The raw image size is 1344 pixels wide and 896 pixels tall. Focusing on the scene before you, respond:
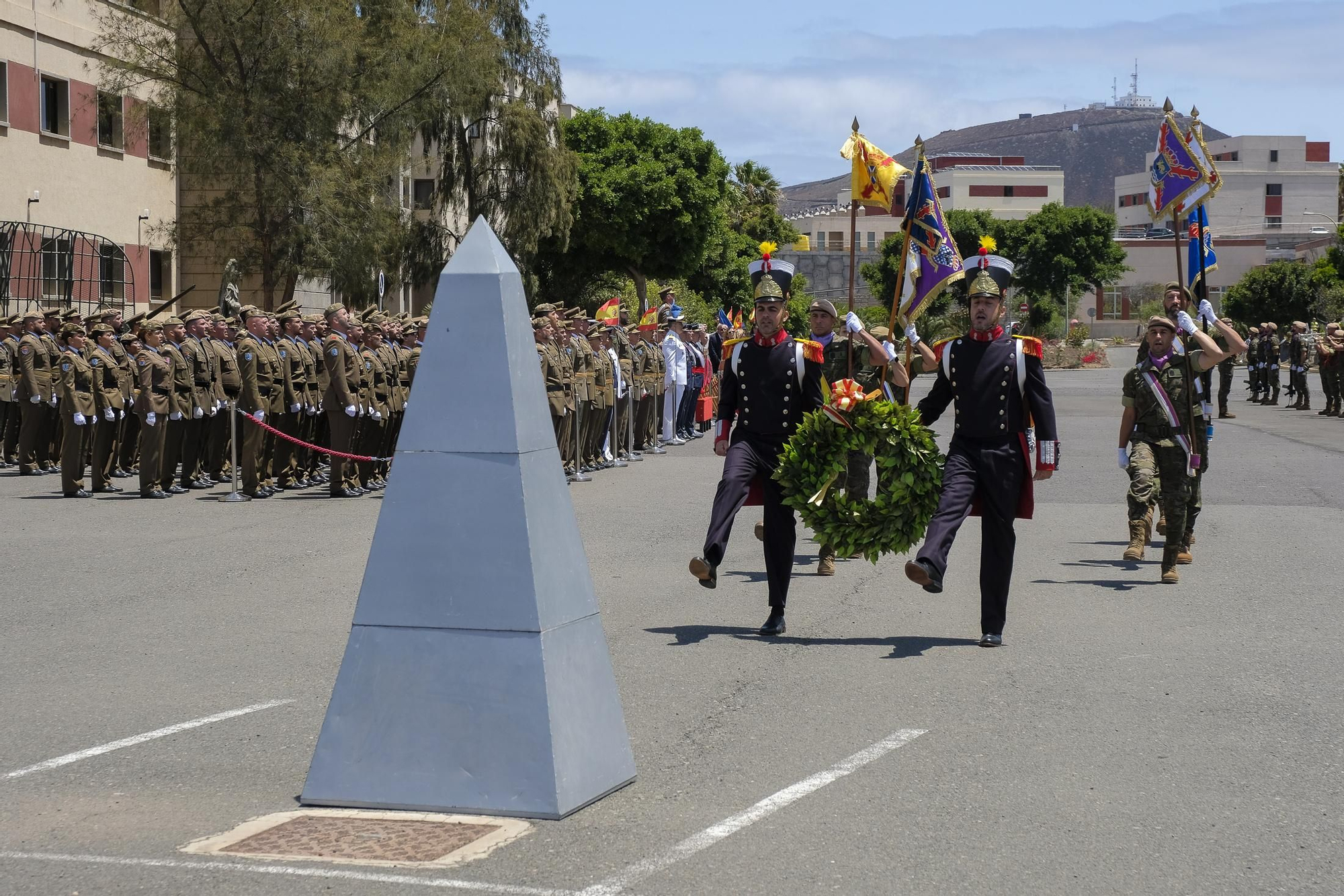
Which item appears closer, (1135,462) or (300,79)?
(1135,462)

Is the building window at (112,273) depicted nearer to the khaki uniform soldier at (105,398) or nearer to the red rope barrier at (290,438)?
the khaki uniform soldier at (105,398)

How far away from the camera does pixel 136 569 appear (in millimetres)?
12461

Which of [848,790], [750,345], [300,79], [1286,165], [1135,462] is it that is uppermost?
[1286,165]

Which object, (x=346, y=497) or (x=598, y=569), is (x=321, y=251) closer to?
(x=346, y=497)

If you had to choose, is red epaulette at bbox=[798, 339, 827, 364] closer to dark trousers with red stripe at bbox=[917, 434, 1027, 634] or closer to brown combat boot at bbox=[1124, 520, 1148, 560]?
dark trousers with red stripe at bbox=[917, 434, 1027, 634]

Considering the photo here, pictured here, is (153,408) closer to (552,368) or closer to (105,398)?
(105,398)

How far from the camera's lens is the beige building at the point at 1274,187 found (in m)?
162

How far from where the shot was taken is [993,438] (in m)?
9.38

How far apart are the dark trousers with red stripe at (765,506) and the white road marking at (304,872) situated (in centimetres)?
450

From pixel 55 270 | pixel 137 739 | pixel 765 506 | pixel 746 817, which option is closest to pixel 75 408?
pixel 765 506

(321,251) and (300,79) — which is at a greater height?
(300,79)

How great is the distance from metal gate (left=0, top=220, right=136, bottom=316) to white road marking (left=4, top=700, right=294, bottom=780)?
2140cm

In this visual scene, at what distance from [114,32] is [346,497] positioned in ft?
72.4

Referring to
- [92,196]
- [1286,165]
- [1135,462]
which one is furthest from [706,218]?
[1286,165]
